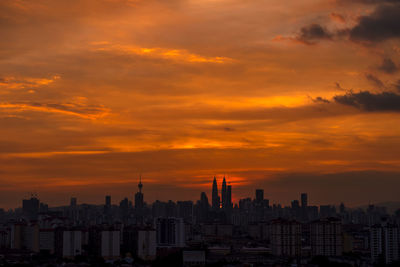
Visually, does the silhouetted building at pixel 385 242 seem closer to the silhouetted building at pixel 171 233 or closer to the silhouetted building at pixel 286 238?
the silhouetted building at pixel 286 238

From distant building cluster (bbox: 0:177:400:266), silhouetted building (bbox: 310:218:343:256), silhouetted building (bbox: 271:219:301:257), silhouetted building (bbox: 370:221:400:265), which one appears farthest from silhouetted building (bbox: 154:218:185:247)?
silhouetted building (bbox: 370:221:400:265)

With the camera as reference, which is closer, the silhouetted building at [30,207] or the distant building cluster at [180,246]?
the distant building cluster at [180,246]

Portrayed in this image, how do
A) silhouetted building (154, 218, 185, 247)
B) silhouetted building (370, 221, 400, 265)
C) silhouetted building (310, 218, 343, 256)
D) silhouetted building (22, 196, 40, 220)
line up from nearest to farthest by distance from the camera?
silhouetted building (370, 221, 400, 265), silhouetted building (310, 218, 343, 256), silhouetted building (154, 218, 185, 247), silhouetted building (22, 196, 40, 220)

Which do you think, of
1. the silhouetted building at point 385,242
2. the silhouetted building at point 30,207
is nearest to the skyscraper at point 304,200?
the silhouetted building at point 30,207

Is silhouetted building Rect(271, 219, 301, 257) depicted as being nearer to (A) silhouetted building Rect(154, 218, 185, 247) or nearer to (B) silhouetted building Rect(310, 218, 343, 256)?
(B) silhouetted building Rect(310, 218, 343, 256)

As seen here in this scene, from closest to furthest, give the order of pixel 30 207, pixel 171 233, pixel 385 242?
pixel 385 242 → pixel 171 233 → pixel 30 207

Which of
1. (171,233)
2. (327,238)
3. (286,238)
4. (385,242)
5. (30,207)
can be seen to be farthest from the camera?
(30,207)

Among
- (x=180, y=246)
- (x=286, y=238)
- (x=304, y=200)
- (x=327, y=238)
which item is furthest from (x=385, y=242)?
(x=304, y=200)

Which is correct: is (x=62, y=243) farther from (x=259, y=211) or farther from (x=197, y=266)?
(x=259, y=211)

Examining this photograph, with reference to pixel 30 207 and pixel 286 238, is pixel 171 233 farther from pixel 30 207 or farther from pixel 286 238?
pixel 30 207

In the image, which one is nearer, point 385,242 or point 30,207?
point 385,242

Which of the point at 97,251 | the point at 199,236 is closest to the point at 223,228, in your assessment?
the point at 199,236
